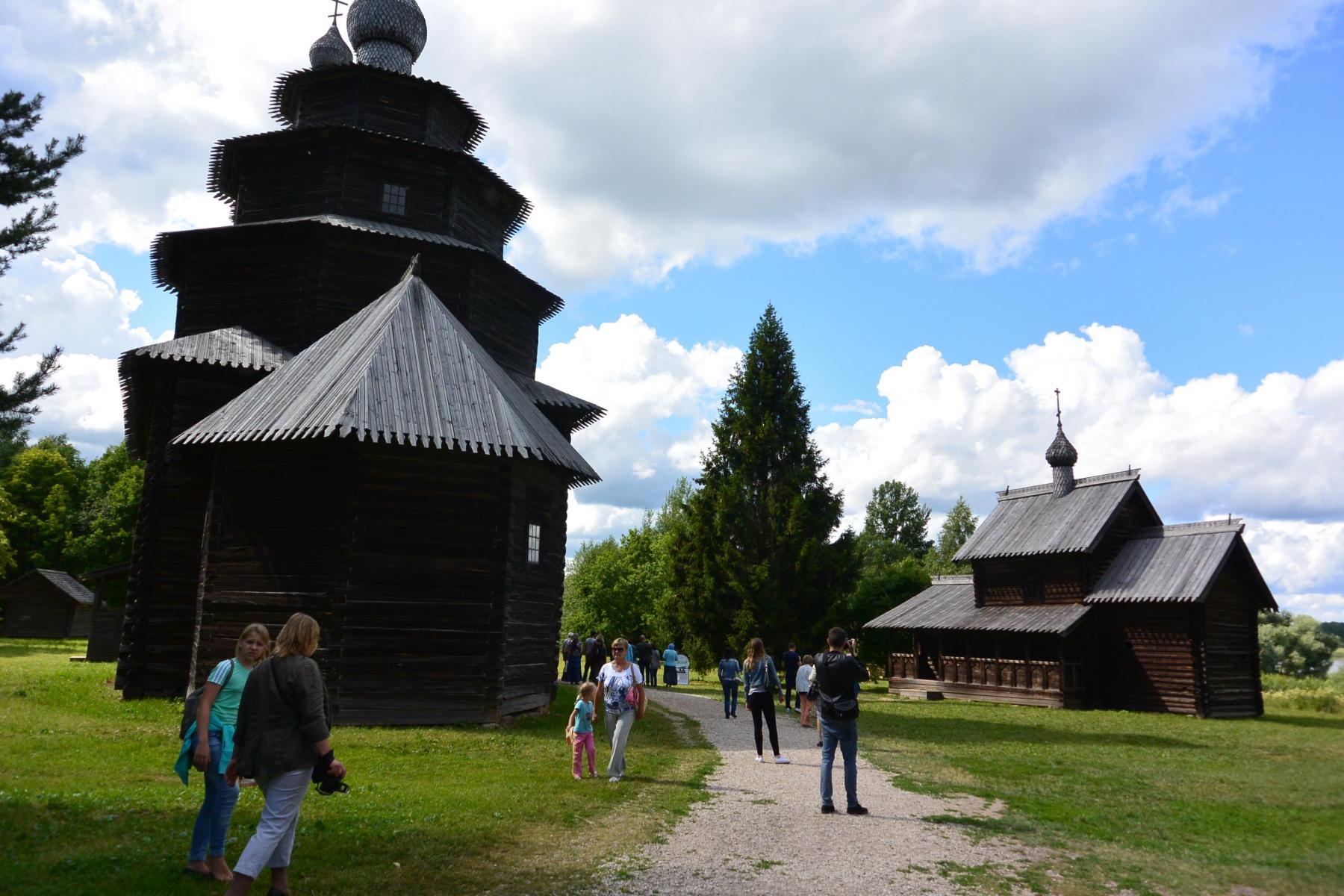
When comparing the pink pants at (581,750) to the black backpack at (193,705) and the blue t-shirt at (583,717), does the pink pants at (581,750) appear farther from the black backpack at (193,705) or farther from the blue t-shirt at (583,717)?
the black backpack at (193,705)

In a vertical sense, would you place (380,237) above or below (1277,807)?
above

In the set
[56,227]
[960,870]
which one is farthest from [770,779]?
[56,227]

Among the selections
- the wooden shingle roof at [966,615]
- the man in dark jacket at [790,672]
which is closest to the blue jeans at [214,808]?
the man in dark jacket at [790,672]

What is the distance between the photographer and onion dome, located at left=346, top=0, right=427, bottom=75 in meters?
23.9

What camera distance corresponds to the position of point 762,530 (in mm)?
36500

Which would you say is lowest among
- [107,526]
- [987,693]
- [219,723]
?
[987,693]

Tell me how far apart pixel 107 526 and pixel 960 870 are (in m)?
61.3

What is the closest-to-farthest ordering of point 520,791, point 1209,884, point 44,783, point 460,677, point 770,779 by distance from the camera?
point 1209,884, point 44,783, point 520,791, point 770,779, point 460,677

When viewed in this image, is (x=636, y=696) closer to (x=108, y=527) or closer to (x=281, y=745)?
(x=281, y=745)

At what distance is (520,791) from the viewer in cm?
1014

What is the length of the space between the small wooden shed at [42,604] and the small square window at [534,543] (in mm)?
44239

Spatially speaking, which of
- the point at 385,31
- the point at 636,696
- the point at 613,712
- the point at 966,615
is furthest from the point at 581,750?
the point at 966,615

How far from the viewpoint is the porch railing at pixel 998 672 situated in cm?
2853

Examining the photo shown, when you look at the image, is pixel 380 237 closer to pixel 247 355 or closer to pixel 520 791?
pixel 247 355
